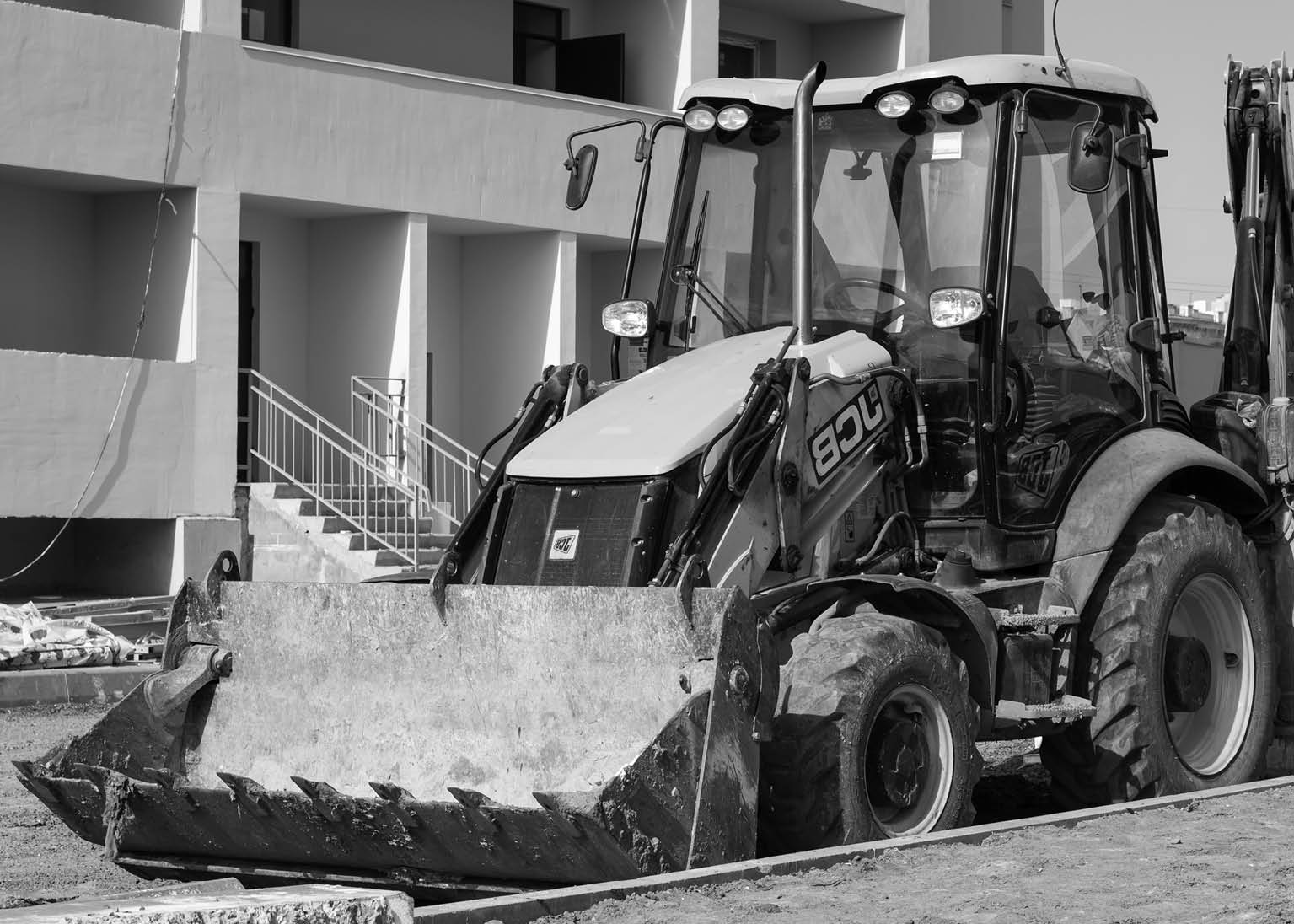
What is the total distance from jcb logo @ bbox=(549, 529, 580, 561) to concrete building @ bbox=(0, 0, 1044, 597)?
1196 centimetres

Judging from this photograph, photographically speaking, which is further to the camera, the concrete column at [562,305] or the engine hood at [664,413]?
the concrete column at [562,305]

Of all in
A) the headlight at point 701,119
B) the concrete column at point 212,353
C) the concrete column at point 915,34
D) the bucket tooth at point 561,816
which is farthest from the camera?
the concrete column at point 915,34

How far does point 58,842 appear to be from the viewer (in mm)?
8828

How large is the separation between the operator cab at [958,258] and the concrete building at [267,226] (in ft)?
36.2

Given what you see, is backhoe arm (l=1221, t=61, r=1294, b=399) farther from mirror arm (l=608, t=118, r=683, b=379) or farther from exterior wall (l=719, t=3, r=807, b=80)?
exterior wall (l=719, t=3, r=807, b=80)

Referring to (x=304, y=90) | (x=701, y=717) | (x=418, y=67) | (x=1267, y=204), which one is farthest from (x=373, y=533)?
(x=701, y=717)

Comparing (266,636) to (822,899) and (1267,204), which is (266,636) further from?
(1267,204)

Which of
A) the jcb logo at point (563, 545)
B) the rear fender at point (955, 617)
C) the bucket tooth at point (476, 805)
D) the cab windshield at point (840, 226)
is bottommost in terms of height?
the bucket tooth at point (476, 805)

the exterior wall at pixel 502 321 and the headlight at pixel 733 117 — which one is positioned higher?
the headlight at pixel 733 117

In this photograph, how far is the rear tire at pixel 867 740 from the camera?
754 cm

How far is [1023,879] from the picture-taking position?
23.2 ft

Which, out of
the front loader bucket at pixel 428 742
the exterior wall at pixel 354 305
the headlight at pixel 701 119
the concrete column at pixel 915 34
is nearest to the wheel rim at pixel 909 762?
A: the front loader bucket at pixel 428 742

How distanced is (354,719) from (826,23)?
22170mm

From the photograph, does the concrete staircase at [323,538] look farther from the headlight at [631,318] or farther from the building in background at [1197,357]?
the headlight at [631,318]
